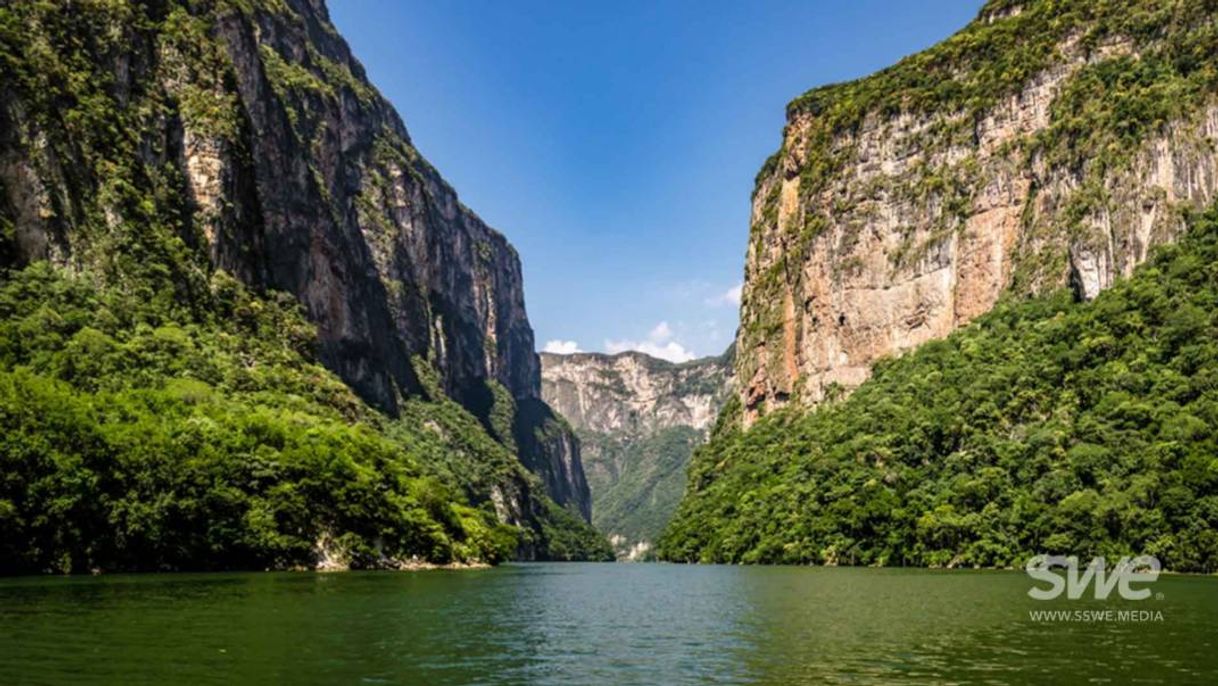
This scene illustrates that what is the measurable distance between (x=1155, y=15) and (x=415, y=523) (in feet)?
463

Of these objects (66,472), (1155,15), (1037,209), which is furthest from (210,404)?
(1155,15)

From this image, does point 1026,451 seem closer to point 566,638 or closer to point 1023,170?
point 1023,170

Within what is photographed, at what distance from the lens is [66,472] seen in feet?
210

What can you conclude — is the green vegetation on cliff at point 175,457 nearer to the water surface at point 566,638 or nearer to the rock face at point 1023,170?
the water surface at point 566,638

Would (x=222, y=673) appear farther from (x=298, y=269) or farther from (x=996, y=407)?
(x=298, y=269)

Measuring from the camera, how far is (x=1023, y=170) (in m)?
170

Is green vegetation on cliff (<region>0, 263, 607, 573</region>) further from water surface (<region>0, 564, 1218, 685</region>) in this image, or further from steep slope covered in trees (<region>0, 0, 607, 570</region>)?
water surface (<region>0, 564, 1218, 685</region>)

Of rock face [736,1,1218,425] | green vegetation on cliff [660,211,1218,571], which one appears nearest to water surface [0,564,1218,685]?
green vegetation on cliff [660,211,1218,571]

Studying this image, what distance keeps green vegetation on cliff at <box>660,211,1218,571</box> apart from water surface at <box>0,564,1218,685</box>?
33076 mm

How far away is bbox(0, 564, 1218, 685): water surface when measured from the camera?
26.5 m

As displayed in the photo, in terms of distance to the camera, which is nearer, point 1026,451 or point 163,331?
point 1026,451

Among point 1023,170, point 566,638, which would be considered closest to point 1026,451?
point 1023,170

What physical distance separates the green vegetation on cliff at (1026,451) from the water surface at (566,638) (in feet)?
109

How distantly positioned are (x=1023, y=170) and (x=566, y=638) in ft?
521
